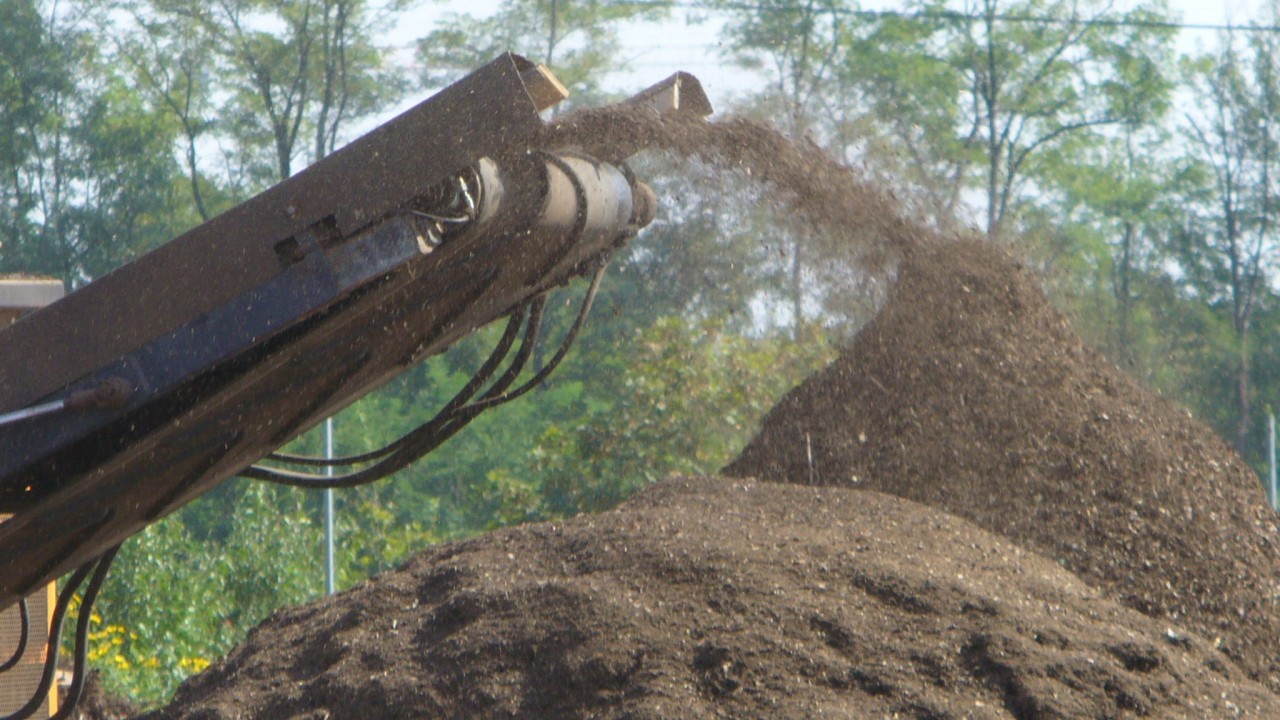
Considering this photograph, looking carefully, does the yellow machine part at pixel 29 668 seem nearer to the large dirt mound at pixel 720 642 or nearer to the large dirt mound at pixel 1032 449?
the large dirt mound at pixel 720 642

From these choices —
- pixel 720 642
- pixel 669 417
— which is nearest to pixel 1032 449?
pixel 720 642

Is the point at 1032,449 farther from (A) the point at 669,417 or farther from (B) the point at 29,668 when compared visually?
(A) the point at 669,417

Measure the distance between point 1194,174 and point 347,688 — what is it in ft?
94.4

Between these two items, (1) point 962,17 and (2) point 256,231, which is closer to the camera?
(2) point 256,231

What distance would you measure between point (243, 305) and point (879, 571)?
181 centimetres

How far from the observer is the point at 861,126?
7.07 meters

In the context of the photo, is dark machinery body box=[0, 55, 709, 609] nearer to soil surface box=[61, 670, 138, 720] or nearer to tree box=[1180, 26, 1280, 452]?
soil surface box=[61, 670, 138, 720]

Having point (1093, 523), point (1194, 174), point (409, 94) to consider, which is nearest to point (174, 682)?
point (1093, 523)

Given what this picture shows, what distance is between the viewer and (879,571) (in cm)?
357

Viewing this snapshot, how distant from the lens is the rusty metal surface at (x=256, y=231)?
7.48ft

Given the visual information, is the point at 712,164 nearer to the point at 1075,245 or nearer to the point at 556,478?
the point at 556,478

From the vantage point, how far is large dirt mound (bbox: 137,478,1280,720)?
3.09 metres

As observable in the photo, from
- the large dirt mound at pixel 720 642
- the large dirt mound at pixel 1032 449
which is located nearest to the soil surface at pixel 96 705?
the large dirt mound at pixel 720 642

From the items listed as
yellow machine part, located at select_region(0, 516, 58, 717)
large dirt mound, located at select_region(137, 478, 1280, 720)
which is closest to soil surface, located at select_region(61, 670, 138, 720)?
yellow machine part, located at select_region(0, 516, 58, 717)
